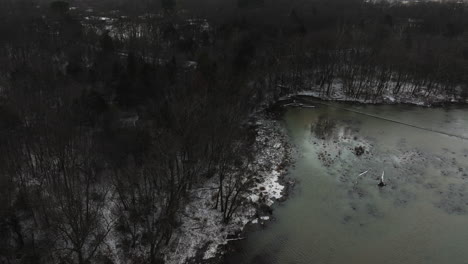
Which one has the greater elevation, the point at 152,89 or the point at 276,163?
the point at 152,89

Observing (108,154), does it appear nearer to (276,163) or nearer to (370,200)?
(276,163)

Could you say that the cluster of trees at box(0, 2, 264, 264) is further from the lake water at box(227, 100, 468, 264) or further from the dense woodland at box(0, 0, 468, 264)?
the lake water at box(227, 100, 468, 264)

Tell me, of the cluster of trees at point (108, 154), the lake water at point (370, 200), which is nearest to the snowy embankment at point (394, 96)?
the lake water at point (370, 200)

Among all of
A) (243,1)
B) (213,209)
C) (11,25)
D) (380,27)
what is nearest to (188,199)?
(213,209)

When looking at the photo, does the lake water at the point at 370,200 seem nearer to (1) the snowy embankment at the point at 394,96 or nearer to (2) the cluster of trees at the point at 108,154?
(2) the cluster of trees at the point at 108,154

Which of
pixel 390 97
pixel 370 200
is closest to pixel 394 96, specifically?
pixel 390 97

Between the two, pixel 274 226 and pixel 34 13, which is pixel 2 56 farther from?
pixel 274 226
